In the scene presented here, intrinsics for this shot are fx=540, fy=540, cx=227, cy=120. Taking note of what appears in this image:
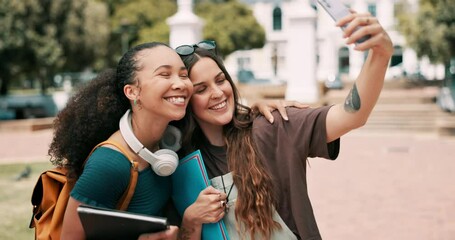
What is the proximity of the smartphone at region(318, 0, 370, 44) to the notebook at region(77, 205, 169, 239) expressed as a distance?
0.78 metres

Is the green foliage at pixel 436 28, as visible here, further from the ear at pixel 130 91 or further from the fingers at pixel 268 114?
the ear at pixel 130 91

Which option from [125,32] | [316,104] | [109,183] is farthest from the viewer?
[125,32]

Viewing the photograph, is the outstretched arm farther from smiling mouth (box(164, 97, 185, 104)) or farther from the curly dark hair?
the curly dark hair

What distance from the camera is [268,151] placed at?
6.43 ft

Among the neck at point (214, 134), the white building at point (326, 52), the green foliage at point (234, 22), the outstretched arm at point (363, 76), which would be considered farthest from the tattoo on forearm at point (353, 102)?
the white building at point (326, 52)

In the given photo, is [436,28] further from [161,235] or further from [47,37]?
[161,235]

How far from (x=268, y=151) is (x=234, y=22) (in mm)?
42204

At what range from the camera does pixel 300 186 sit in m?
1.91

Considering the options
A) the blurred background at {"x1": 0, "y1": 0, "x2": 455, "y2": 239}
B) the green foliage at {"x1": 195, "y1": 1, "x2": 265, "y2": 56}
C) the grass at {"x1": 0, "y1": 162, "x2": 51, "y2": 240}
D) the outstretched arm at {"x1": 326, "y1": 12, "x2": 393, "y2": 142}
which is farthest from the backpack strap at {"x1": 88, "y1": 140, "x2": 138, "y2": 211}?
the green foliage at {"x1": 195, "y1": 1, "x2": 265, "y2": 56}

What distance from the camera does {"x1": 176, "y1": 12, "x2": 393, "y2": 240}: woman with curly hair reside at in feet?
6.17

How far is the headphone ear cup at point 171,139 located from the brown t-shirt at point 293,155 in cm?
14

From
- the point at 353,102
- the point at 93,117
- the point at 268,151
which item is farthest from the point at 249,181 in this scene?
the point at 93,117

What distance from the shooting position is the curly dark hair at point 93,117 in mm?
1880

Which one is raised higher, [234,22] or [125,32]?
[234,22]
